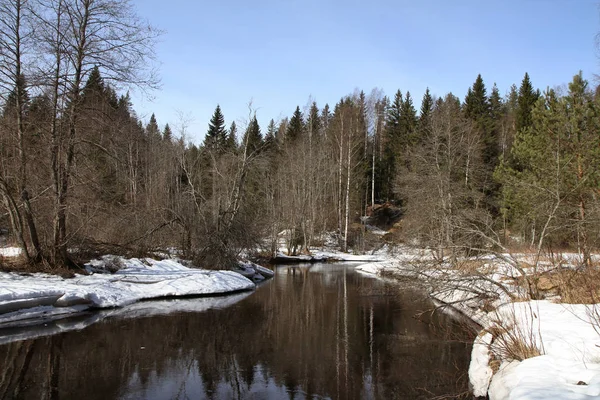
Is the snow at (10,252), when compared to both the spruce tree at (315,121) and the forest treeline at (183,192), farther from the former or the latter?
the spruce tree at (315,121)

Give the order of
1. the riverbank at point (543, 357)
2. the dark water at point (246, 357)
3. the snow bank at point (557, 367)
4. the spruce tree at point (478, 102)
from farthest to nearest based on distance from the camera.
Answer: the spruce tree at point (478, 102), the dark water at point (246, 357), the riverbank at point (543, 357), the snow bank at point (557, 367)

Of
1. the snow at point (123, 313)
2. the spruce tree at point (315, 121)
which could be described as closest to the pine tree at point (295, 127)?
the spruce tree at point (315, 121)

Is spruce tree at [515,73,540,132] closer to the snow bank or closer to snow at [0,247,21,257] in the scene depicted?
the snow bank

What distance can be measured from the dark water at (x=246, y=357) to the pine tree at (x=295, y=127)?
3706 cm

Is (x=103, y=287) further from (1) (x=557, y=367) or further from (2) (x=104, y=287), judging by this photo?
(1) (x=557, y=367)

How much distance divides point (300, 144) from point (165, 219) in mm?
23663

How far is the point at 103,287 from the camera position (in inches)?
582

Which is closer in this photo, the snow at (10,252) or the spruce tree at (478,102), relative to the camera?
the snow at (10,252)

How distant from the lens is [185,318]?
43.2 ft

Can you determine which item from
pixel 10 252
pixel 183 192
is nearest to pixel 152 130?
pixel 183 192

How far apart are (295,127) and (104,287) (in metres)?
40.6

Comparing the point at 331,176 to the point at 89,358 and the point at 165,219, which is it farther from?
the point at 89,358

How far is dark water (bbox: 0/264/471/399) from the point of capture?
7535mm

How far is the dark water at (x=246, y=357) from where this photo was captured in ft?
24.7
